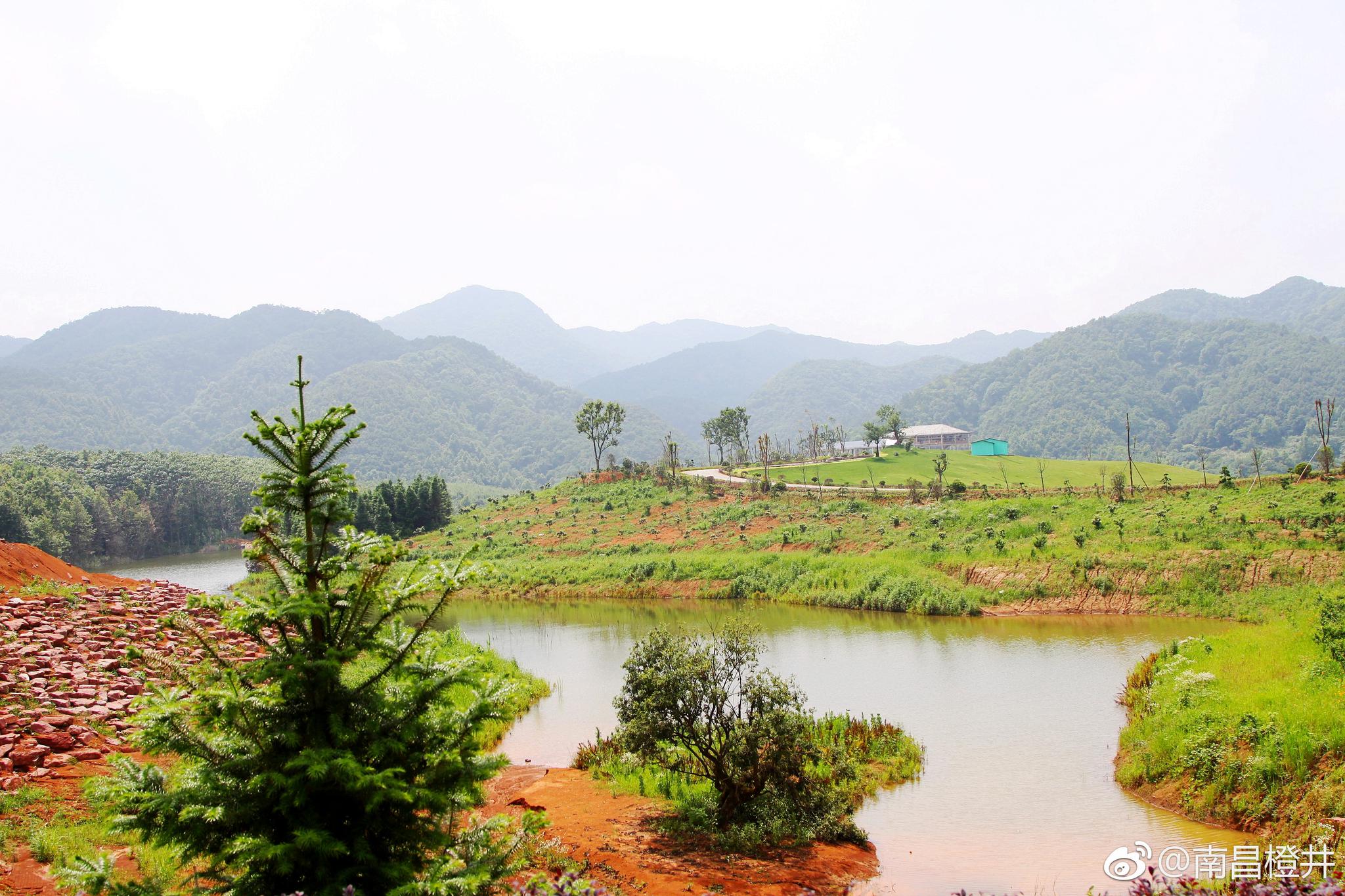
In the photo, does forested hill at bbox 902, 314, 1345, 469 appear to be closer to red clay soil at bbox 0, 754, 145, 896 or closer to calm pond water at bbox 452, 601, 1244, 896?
calm pond water at bbox 452, 601, 1244, 896

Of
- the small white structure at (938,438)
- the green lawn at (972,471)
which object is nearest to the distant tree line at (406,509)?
the green lawn at (972,471)

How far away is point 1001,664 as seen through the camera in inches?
869

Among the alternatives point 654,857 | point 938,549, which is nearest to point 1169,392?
point 938,549

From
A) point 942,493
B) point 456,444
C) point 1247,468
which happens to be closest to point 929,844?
point 942,493

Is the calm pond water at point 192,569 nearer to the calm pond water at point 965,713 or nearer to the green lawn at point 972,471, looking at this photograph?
the calm pond water at point 965,713

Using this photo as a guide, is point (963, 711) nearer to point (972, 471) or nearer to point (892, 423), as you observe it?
point (972, 471)

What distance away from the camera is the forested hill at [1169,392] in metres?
144

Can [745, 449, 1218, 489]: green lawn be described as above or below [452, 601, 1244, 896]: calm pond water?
above

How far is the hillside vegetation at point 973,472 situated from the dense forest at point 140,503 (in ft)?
98.7

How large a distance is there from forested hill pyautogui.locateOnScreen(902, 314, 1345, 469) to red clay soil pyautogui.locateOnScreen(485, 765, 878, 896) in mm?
132564

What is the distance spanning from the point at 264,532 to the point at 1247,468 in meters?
121

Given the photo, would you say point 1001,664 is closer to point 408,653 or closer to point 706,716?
point 706,716

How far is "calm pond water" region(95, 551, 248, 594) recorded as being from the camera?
5072 cm

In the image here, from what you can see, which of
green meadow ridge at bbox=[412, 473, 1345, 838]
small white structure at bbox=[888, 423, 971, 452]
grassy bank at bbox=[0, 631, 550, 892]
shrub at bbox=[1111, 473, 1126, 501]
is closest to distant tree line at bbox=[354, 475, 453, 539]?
green meadow ridge at bbox=[412, 473, 1345, 838]
